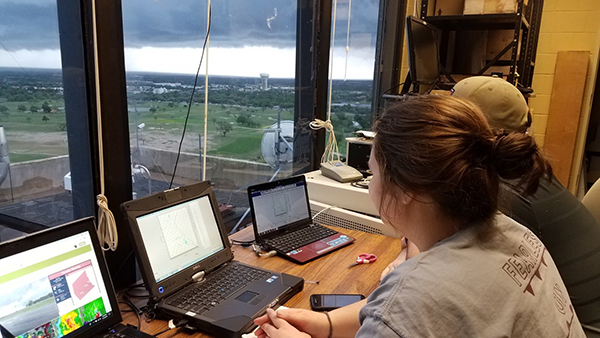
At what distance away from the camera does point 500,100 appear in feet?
4.17

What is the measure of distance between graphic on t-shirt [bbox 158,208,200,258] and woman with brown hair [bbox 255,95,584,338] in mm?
592

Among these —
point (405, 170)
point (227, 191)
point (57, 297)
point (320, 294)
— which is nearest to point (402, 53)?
point (227, 191)

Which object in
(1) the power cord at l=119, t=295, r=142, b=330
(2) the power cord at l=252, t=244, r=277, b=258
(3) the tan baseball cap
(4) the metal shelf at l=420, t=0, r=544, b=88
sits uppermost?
(4) the metal shelf at l=420, t=0, r=544, b=88

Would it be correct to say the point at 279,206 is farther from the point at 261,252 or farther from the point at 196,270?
the point at 196,270

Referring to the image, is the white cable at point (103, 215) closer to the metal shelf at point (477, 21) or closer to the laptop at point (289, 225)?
the laptop at point (289, 225)

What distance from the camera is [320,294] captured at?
3.85ft

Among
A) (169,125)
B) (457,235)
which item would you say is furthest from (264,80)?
(457,235)

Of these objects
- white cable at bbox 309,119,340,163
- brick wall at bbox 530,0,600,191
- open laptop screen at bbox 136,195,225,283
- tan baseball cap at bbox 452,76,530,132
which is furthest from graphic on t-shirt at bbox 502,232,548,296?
brick wall at bbox 530,0,600,191

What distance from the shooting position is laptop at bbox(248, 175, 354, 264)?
1.45 metres

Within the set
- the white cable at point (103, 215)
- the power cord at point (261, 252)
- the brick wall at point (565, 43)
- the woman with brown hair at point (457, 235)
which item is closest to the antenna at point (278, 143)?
the power cord at point (261, 252)

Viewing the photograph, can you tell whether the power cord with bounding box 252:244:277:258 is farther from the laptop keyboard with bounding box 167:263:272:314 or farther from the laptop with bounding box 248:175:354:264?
the laptop keyboard with bounding box 167:263:272:314

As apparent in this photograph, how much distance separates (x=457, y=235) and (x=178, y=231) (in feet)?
2.45

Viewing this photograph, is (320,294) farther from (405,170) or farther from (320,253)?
(405,170)

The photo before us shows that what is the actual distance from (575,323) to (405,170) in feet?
1.36
